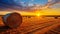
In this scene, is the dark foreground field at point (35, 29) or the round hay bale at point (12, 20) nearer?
the dark foreground field at point (35, 29)

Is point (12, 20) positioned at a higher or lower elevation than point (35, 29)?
higher

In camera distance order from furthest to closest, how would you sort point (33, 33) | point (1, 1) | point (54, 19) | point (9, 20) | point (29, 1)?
point (54, 19)
point (1, 1)
point (29, 1)
point (9, 20)
point (33, 33)

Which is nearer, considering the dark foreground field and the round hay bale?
the dark foreground field

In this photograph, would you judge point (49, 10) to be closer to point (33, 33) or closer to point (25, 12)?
point (25, 12)

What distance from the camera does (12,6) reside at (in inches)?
155

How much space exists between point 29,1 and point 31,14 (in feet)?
1.74

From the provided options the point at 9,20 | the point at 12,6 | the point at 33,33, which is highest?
the point at 12,6

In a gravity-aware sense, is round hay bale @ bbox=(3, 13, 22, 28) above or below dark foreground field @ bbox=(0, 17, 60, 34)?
above

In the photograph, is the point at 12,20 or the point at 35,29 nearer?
the point at 35,29

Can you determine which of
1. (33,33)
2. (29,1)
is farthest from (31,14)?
(33,33)

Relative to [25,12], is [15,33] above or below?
below

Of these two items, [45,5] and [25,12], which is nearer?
A: [45,5]

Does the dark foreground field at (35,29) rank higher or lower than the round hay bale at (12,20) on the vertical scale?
lower

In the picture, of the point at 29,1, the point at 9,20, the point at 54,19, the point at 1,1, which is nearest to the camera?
the point at 9,20
